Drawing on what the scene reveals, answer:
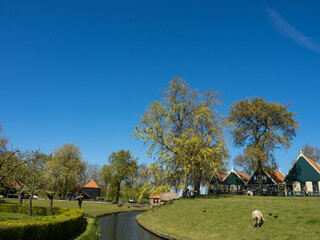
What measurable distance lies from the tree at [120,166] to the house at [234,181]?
115 ft

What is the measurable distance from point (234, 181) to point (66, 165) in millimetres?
49351

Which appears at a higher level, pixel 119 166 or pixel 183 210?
pixel 119 166

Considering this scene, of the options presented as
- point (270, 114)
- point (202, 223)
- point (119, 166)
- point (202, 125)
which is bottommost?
point (202, 223)

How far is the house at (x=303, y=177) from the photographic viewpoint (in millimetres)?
44344

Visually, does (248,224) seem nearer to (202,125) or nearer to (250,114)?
(202,125)

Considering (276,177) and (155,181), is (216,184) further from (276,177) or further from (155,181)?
(155,181)

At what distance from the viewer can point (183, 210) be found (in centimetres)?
3011

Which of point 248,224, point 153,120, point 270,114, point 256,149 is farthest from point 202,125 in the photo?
point 248,224

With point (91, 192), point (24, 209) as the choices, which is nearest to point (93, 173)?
point (91, 192)

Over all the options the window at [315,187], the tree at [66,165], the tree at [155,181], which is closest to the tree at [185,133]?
the tree at [155,181]

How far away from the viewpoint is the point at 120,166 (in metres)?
83.4

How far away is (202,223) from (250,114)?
30.5 m

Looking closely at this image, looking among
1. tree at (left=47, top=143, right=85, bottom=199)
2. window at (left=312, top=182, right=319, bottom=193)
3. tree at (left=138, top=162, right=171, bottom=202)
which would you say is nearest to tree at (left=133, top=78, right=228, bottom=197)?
tree at (left=138, top=162, right=171, bottom=202)

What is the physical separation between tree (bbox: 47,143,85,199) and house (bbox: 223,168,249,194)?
44058 millimetres
